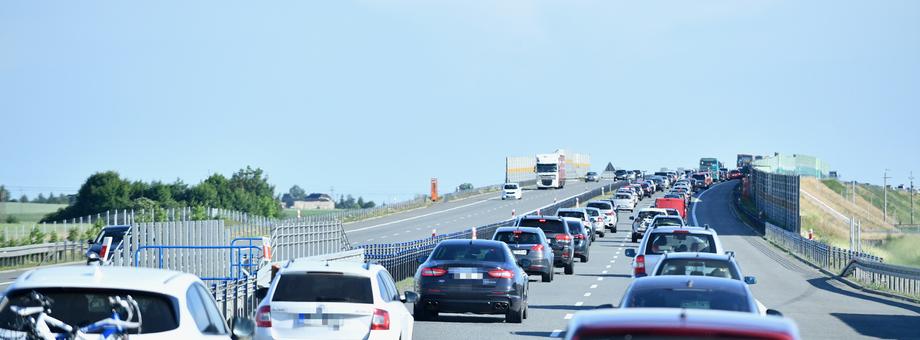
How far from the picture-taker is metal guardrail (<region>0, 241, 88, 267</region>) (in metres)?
44.9

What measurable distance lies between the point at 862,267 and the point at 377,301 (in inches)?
1144

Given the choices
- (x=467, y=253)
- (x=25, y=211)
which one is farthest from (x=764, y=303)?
(x=25, y=211)

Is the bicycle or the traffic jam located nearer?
the traffic jam

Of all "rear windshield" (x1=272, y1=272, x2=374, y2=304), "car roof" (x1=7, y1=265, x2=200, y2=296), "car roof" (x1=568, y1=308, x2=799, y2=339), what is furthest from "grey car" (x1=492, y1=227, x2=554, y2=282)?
"car roof" (x1=568, y1=308, x2=799, y2=339)

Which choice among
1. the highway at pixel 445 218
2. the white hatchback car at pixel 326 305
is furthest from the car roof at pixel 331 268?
the highway at pixel 445 218

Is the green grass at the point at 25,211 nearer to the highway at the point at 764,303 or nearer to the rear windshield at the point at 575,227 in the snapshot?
the highway at the point at 764,303

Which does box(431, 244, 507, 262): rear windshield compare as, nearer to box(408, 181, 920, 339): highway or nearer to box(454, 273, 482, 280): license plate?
box(454, 273, 482, 280): license plate

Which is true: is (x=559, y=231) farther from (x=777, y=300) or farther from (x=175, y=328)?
(x=175, y=328)

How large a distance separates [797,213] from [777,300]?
164 ft

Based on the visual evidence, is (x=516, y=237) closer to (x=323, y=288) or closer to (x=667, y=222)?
(x=667, y=222)

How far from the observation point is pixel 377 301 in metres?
15.7

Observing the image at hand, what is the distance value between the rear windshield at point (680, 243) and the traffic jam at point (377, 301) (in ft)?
0.09

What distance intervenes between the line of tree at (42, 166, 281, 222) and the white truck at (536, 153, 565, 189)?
91.4 ft

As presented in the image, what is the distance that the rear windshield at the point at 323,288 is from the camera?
51.5ft
